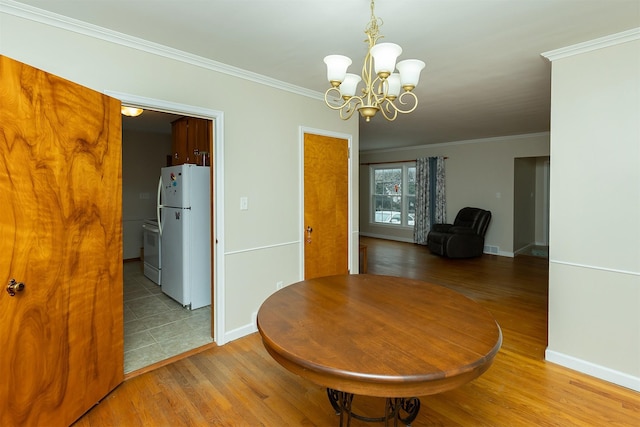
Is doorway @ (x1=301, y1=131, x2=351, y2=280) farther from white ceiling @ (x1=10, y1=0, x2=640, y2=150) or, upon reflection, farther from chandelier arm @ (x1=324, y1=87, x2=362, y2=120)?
white ceiling @ (x1=10, y1=0, x2=640, y2=150)

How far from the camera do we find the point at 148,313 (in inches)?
136

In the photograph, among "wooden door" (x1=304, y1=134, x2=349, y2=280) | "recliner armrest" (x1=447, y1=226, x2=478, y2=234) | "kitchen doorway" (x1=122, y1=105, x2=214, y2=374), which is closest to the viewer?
"kitchen doorway" (x1=122, y1=105, x2=214, y2=374)

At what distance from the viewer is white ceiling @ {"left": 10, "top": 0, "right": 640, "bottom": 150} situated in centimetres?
181

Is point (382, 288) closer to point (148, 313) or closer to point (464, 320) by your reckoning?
point (464, 320)

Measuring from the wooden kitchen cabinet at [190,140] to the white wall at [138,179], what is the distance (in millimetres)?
2193

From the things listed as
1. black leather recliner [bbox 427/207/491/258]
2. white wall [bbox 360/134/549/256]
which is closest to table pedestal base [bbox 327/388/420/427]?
black leather recliner [bbox 427/207/491/258]

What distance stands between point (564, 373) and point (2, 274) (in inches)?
137

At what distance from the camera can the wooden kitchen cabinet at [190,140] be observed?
3.65 m

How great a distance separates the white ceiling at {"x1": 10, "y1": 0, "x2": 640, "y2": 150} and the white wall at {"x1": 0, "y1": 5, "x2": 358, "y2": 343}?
143mm

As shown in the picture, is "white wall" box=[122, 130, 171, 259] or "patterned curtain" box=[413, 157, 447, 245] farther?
"patterned curtain" box=[413, 157, 447, 245]

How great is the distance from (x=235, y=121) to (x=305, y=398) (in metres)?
2.22

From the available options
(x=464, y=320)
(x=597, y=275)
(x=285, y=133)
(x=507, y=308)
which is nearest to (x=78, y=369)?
(x=464, y=320)

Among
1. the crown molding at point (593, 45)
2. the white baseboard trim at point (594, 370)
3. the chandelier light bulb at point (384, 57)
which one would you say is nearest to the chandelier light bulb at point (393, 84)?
the chandelier light bulb at point (384, 57)

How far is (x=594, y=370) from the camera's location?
91.1 inches
